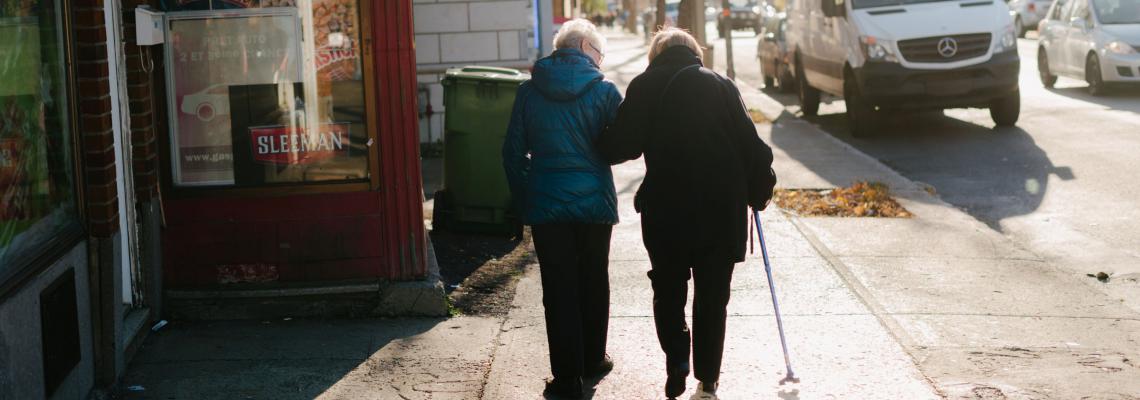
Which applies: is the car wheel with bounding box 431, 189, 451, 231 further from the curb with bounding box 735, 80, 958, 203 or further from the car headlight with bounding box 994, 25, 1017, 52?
the car headlight with bounding box 994, 25, 1017, 52

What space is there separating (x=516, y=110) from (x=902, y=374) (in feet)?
6.67

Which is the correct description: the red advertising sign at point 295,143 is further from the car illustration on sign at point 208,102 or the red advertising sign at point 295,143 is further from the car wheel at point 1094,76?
the car wheel at point 1094,76

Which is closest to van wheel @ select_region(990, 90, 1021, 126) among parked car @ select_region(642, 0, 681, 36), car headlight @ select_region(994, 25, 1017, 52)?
car headlight @ select_region(994, 25, 1017, 52)

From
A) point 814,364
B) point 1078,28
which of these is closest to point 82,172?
point 814,364

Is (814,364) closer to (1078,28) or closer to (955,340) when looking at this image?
(955,340)

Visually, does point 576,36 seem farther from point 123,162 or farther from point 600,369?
point 123,162

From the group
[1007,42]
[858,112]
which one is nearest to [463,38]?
[858,112]

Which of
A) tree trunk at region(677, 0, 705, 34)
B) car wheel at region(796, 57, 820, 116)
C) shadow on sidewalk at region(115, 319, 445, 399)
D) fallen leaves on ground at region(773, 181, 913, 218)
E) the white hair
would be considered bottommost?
shadow on sidewalk at region(115, 319, 445, 399)

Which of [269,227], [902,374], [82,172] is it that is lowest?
[902,374]

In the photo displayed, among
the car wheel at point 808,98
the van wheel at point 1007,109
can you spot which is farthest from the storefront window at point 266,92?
the car wheel at point 808,98

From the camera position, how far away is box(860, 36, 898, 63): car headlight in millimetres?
14867

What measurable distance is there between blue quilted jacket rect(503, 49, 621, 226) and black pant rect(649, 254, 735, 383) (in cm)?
36

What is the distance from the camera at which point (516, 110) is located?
18.3 feet

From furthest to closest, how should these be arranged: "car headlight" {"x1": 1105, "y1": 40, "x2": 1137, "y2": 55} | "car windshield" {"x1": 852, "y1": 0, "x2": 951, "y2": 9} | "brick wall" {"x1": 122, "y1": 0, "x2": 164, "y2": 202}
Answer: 1. "car headlight" {"x1": 1105, "y1": 40, "x2": 1137, "y2": 55}
2. "car windshield" {"x1": 852, "y1": 0, "x2": 951, "y2": 9}
3. "brick wall" {"x1": 122, "y1": 0, "x2": 164, "y2": 202}
